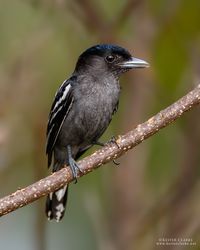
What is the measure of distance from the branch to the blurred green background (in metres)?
0.97

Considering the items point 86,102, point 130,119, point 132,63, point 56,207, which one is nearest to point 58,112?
point 86,102

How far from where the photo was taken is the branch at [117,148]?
3.90 metres

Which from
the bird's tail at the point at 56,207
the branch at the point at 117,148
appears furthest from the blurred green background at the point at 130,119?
the branch at the point at 117,148

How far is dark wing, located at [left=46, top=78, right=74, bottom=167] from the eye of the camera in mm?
5684

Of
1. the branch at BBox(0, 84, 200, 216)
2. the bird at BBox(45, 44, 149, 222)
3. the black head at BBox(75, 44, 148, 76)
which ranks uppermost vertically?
the black head at BBox(75, 44, 148, 76)

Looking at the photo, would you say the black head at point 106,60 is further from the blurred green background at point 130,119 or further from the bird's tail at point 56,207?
the bird's tail at point 56,207

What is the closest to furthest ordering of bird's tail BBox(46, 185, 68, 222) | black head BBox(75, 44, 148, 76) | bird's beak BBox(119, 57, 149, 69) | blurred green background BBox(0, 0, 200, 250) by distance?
1. blurred green background BBox(0, 0, 200, 250)
2. bird's beak BBox(119, 57, 149, 69)
3. black head BBox(75, 44, 148, 76)
4. bird's tail BBox(46, 185, 68, 222)

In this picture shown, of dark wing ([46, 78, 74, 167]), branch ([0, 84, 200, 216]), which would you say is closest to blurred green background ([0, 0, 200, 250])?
dark wing ([46, 78, 74, 167])

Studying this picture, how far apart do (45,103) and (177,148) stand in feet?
3.48

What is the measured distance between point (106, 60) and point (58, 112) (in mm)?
531

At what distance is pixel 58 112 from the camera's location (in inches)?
226

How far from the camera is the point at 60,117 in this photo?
226 inches

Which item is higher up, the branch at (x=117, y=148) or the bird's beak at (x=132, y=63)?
the bird's beak at (x=132, y=63)

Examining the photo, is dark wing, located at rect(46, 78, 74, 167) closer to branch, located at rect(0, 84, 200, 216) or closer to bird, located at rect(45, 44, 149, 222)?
bird, located at rect(45, 44, 149, 222)
